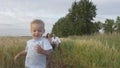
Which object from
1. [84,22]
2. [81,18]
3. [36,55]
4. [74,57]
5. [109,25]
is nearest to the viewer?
[36,55]

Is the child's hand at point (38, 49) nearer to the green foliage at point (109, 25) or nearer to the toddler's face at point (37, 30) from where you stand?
the toddler's face at point (37, 30)

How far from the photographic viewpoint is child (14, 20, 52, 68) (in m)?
4.54

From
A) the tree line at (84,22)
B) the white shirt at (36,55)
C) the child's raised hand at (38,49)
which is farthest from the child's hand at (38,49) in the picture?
the tree line at (84,22)

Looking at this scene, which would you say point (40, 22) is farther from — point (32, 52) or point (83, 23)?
point (83, 23)

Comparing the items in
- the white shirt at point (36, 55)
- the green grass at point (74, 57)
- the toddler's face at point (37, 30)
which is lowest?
the green grass at point (74, 57)

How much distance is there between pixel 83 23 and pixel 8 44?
52.4 m

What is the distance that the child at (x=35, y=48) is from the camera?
4.54 meters

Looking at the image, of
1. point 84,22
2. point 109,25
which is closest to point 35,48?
point 84,22

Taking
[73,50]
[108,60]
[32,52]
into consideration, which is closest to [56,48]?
[73,50]

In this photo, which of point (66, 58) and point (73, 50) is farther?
point (73, 50)

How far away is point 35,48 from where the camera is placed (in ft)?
14.8

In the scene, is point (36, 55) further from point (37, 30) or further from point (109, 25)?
point (109, 25)

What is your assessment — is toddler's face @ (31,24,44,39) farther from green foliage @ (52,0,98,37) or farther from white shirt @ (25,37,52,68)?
green foliage @ (52,0,98,37)

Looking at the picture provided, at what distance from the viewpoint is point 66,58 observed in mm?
14531
